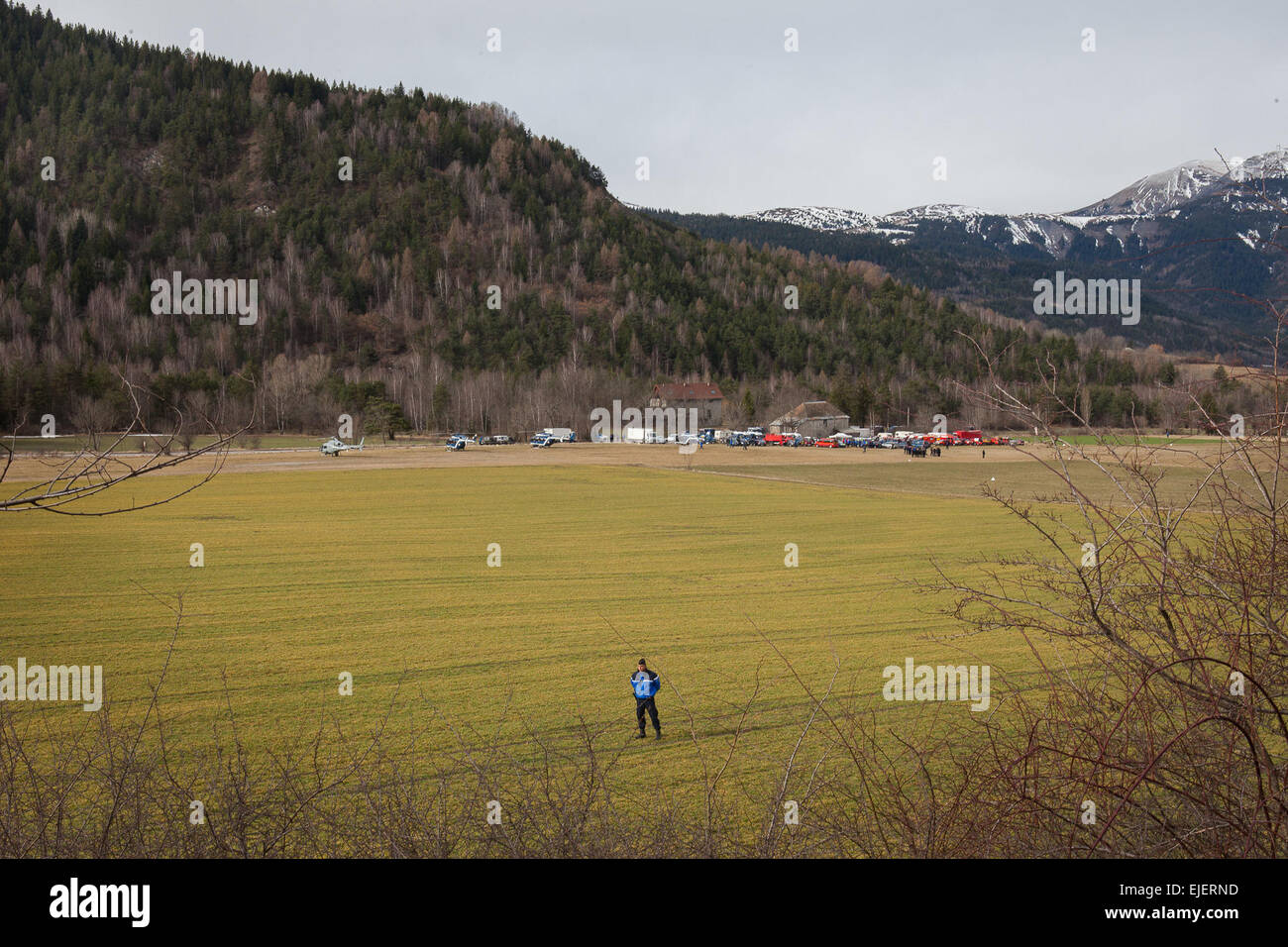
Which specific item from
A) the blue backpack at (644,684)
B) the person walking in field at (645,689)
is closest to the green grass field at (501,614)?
the person walking in field at (645,689)

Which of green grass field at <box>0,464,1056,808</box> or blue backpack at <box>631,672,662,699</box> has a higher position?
blue backpack at <box>631,672,662,699</box>

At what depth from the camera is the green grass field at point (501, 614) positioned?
1412 cm

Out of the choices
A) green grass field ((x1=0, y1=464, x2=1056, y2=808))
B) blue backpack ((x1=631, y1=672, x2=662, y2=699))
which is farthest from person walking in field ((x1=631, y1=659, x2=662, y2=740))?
green grass field ((x1=0, y1=464, x2=1056, y2=808))

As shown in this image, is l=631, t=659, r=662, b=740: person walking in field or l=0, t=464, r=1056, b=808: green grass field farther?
l=0, t=464, r=1056, b=808: green grass field

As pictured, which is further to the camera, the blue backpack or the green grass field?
the green grass field

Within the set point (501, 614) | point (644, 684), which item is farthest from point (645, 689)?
point (501, 614)

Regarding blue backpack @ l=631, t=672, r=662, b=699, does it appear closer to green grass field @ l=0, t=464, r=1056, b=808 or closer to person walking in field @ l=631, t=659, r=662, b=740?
person walking in field @ l=631, t=659, r=662, b=740

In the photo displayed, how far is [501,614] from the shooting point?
21.7m

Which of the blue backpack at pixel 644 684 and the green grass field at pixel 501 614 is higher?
the blue backpack at pixel 644 684

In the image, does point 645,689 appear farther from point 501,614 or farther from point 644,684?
point 501,614

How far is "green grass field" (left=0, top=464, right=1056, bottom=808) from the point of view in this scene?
46.3ft

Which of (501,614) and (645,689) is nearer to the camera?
(645,689)

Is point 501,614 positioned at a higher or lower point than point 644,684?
lower

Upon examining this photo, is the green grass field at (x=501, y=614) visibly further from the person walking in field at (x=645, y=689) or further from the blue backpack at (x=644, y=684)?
the blue backpack at (x=644, y=684)
